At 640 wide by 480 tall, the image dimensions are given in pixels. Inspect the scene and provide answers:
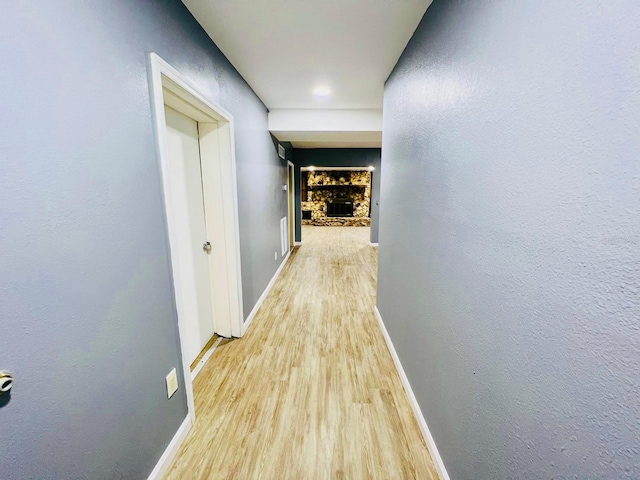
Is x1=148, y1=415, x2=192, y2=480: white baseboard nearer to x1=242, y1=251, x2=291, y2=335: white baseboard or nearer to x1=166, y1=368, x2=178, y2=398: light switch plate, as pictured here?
x1=166, y1=368, x2=178, y2=398: light switch plate

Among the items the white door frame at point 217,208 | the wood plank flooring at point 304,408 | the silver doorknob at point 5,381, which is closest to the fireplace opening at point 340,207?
the wood plank flooring at point 304,408

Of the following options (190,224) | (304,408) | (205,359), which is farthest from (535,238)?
(205,359)

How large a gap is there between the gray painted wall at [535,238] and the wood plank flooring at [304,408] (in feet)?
1.01

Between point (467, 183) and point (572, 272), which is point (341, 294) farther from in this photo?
point (572, 272)

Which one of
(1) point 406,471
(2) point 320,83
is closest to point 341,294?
(1) point 406,471

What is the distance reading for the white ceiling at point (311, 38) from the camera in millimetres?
1377

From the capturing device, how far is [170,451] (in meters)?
1.29

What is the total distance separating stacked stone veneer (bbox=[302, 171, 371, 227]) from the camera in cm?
1062

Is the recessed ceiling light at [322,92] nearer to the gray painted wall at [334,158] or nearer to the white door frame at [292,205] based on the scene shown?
the white door frame at [292,205]

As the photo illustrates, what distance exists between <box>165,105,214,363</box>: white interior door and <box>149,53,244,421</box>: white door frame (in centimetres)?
5

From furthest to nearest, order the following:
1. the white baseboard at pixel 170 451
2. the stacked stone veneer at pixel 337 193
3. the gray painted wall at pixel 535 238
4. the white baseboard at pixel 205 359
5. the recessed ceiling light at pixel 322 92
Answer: the stacked stone veneer at pixel 337 193, the recessed ceiling light at pixel 322 92, the white baseboard at pixel 205 359, the white baseboard at pixel 170 451, the gray painted wall at pixel 535 238

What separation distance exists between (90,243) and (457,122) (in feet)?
4.78

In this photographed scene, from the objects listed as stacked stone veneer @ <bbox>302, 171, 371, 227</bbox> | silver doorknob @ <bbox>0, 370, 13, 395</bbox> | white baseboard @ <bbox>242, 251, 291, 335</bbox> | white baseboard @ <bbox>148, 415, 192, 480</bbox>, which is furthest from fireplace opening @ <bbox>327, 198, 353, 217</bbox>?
silver doorknob @ <bbox>0, 370, 13, 395</bbox>

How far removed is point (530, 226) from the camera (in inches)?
27.1
